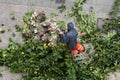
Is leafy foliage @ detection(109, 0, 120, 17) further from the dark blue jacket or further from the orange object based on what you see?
the dark blue jacket

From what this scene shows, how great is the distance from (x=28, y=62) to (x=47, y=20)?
1375mm

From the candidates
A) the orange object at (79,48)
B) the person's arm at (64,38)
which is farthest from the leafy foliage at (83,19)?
the person's arm at (64,38)

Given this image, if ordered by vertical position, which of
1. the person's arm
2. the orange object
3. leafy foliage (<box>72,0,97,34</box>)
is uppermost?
leafy foliage (<box>72,0,97,34</box>)

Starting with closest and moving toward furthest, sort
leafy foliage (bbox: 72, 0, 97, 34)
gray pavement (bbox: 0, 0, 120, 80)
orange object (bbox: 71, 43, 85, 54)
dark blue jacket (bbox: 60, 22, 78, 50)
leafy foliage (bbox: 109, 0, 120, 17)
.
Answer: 1. dark blue jacket (bbox: 60, 22, 78, 50)
2. orange object (bbox: 71, 43, 85, 54)
3. gray pavement (bbox: 0, 0, 120, 80)
4. leafy foliage (bbox: 72, 0, 97, 34)
5. leafy foliage (bbox: 109, 0, 120, 17)

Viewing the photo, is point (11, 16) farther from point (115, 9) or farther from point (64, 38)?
point (115, 9)

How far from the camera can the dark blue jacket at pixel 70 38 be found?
11070mm

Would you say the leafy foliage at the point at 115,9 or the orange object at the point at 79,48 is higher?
the leafy foliage at the point at 115,9

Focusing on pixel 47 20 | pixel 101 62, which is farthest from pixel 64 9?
pixel 101 62

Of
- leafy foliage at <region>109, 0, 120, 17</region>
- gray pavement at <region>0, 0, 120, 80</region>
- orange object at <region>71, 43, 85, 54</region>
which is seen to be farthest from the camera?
leafy foliage at <region>109, 0, 120, 17</region>

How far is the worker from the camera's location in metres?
11.1

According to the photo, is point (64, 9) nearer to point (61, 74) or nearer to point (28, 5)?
point (28, 5)

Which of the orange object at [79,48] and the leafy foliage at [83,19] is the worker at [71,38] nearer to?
the orange object at [79,48]

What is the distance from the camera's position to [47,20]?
1157 centimetres

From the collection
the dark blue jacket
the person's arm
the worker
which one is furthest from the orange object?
the person's arm
